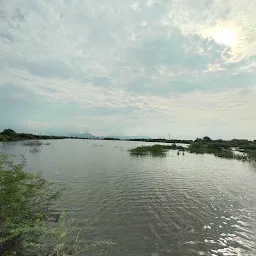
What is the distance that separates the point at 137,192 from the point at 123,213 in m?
4.65

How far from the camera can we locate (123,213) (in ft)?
38.9

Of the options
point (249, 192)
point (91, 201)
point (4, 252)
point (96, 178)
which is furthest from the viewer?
point (96, 178)

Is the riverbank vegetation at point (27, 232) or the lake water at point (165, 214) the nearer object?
the riverbank vegetation at point (27, 232)

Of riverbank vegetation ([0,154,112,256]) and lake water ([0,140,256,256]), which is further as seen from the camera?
lake water ([0,140,256,256])

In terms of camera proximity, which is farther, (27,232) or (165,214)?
(165,214)

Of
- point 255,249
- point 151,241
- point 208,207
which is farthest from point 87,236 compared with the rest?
point 208,207

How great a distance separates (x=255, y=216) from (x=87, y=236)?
10.2 metres

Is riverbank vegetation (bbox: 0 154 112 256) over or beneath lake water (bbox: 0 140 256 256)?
over

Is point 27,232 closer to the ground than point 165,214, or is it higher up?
higher up

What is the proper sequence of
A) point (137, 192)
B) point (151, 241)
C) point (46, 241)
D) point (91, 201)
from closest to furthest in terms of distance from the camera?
point (46, 241)
point (151, 241)
point (91, 201)
point (137, 192)

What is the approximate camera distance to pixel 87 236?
8.81 m

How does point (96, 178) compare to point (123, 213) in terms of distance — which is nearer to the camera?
point (123, 213)

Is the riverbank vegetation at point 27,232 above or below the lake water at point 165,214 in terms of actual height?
above

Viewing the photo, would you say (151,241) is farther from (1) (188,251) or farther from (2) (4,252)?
(2) (4,252)
